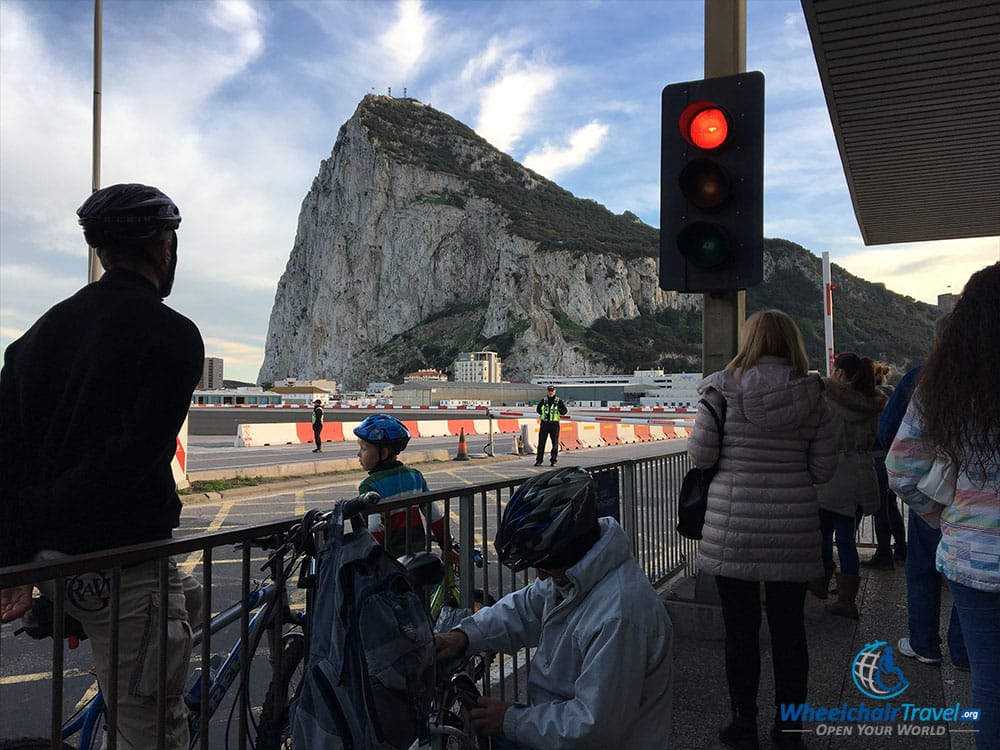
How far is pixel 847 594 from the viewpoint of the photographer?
189 inches

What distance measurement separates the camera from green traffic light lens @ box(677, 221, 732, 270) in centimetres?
396

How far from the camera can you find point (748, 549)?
299 cm

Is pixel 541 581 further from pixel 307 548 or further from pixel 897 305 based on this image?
pixel 897 305

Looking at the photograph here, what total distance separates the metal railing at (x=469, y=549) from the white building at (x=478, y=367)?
125 metres

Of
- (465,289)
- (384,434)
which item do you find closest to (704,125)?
(384,434)

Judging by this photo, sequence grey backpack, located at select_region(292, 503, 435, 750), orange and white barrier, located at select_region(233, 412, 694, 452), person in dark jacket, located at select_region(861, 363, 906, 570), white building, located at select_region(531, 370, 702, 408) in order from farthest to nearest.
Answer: white building, located at select_region(531, 370, 702, 408) → orange and white barrier, located at select_region(233, 412, 694, 452) → person in dark jacket, located at select_region(861, 363, 906, 570) → grey backpack, located at select_region(292, 503, 435, 750)

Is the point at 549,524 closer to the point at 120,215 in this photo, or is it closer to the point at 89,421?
the point at 89,421

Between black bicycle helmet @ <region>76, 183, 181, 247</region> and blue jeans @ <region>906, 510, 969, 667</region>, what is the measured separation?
3.80m

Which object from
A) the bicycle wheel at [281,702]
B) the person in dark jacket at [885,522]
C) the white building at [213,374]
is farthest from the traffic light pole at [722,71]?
the white building at [213,374]

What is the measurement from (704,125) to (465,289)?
495 feet

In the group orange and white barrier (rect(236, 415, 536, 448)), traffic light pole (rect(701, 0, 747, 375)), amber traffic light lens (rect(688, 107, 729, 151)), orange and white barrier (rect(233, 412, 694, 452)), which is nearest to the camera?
amber traffic light lens (rect(688, 107, 729, 151))

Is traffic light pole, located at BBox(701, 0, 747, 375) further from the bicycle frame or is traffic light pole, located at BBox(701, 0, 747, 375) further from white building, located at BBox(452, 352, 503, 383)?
white building, located at BBox(452, 352, 503, 383)

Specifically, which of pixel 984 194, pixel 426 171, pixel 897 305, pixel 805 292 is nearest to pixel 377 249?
pixel 426 171

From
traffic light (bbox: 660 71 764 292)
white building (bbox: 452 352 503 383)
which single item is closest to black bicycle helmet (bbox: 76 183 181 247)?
traffic light (bbox: 660 71 764 292)
